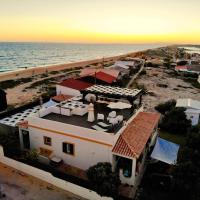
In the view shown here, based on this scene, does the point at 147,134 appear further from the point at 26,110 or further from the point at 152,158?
the point at 26,110

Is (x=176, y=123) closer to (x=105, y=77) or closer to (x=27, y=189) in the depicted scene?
(x=27, y=189)

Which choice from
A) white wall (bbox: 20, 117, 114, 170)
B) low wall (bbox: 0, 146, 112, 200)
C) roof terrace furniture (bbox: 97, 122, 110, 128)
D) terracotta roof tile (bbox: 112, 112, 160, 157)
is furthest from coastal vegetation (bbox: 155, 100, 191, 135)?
low wall (bbox: 0, 146, 112, 200)

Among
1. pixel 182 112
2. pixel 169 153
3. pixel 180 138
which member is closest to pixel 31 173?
pixel 169 153

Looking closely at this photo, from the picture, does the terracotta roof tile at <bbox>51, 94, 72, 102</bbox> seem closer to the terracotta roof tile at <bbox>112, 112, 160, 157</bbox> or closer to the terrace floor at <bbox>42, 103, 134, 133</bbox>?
the terrace floor at <bbox>42, 103, 134, 133</bbox>

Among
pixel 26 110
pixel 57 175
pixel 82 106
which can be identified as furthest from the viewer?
pixel 26 110

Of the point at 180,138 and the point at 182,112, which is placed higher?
the point at 182,112

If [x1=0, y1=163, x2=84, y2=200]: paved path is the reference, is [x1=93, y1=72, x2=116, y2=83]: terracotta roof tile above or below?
above

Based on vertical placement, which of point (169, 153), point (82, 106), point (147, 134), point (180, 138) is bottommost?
point (180, 138)

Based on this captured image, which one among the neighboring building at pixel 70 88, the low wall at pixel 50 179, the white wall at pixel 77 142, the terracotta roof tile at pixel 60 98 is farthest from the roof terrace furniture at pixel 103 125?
the neighboring building at pixel 70 88
